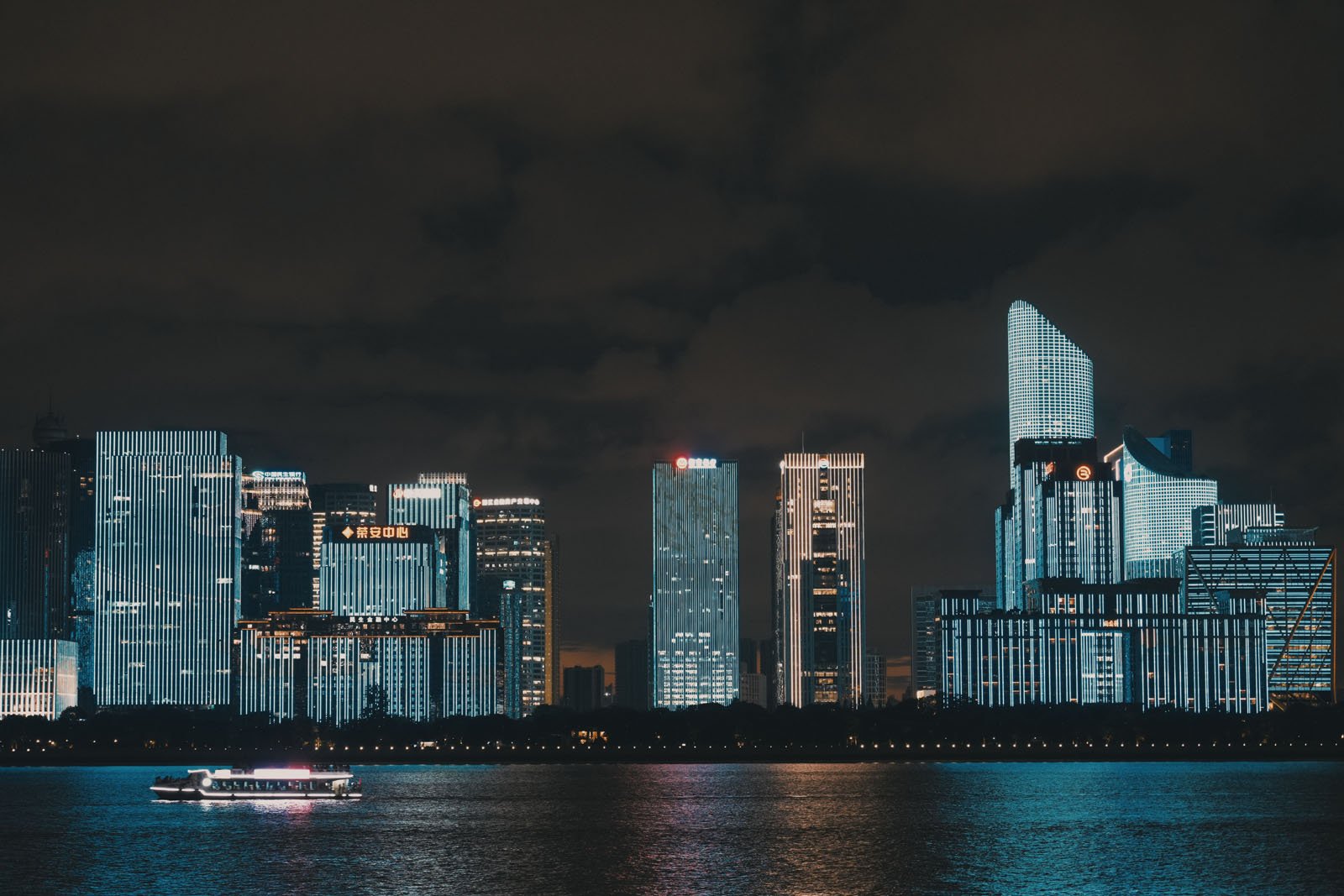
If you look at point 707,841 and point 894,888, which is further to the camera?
point 707,841

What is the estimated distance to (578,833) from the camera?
646ft

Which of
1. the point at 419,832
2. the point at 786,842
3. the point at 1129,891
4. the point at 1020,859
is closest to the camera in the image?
the point at 1129,891

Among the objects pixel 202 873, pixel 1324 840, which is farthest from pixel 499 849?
pixel 1324 840

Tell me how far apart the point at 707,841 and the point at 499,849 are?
20152 millimetres

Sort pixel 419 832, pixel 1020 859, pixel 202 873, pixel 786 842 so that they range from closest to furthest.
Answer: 1. pixel 202 873
2. pixel 1020 859
3. pixel 786 842
4. pixel 419 832

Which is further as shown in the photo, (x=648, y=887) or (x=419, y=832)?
(x=419, y=832)

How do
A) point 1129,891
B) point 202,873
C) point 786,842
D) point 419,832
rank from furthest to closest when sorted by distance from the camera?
point 419,832
point 786,842
point 202,873
point 1129,891

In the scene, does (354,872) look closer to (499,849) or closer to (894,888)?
(499,849)

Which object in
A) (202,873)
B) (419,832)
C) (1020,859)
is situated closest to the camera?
(202,873)

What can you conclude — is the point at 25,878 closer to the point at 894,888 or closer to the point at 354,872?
the point at 354,872

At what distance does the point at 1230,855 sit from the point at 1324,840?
1758 cm

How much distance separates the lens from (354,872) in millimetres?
159250

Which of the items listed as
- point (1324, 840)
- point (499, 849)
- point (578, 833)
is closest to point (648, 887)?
point (499, 849)

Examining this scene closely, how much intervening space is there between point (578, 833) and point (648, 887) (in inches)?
Answer: 1884
